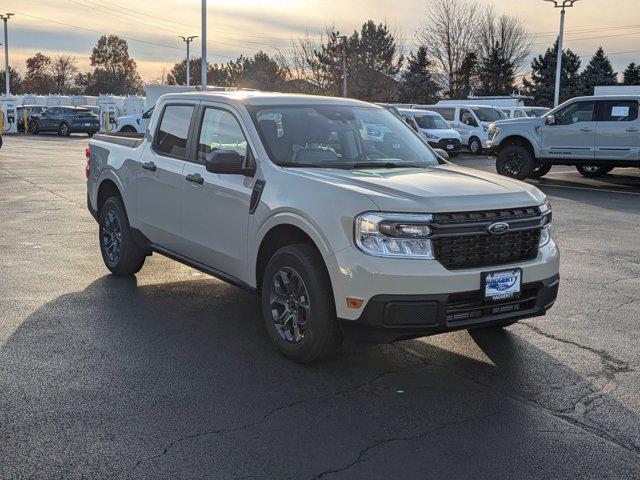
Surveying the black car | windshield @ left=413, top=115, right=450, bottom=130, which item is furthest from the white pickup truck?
the black car

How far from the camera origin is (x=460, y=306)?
4449mm

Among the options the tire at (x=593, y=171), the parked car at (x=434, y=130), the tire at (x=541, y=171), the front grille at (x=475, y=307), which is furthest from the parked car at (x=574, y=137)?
the front grille at (x=475, y=307)

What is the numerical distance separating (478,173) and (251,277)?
1813 millimetres

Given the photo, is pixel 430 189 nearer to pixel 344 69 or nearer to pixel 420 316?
pixel 420 316

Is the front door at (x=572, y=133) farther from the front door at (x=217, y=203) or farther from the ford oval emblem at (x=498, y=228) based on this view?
the ford oval emblem at (x=498, y=228)

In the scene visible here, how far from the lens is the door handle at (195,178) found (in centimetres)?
576

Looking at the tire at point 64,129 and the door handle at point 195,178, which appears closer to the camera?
the door handle at point 195,178

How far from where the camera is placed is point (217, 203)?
18.3ft

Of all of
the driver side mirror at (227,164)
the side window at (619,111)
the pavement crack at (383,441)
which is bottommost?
the pavement crack at (383,441)

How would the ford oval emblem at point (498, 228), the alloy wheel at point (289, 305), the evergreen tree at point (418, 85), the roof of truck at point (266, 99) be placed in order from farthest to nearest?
the evergreen tree at point (418, 85), the roof of truck at point (266, 99), the alloy wheel at point (289, 305), the ford oval emblem at point (498, 228)

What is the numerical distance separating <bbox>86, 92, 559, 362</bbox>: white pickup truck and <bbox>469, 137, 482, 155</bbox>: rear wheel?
23.6m

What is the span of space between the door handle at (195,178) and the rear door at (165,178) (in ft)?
0.52

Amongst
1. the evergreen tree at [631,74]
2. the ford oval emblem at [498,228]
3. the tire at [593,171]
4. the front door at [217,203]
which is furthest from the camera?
the evergreen tree at [631,74]

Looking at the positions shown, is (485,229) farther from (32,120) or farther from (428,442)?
(32,120)
